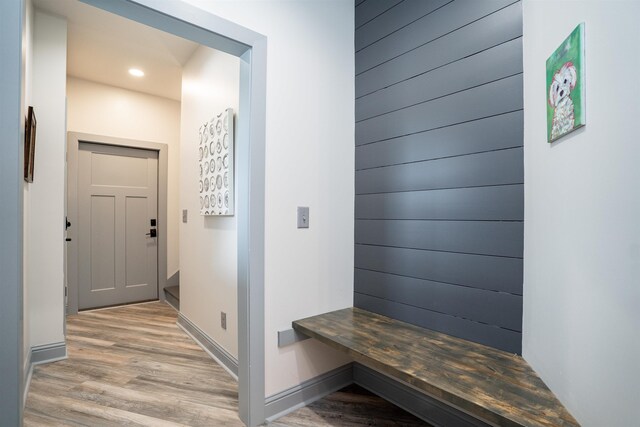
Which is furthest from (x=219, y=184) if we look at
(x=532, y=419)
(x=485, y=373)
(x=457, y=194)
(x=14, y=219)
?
(x=532, y=419)

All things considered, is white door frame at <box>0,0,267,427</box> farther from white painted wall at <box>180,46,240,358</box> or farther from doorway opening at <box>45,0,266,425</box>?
white painted wall at <box>180,46,240,358</box>

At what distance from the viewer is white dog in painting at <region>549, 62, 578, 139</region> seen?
37.9 inches

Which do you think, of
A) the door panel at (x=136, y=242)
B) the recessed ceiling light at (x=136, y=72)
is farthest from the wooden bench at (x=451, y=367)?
the recessed ceiling light at (x=136, y=72)

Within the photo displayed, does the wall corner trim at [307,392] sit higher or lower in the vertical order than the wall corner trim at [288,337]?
lower

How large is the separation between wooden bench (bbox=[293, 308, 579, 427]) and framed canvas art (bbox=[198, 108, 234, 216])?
3.52 feet

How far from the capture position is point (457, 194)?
1570 millimetres

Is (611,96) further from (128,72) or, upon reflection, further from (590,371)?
(128,72)

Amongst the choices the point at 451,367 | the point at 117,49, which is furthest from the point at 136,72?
the point at 451,367

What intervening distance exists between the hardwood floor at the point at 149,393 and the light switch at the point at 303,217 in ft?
3.48

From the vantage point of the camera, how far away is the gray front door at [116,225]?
365 cm

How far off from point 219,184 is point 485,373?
78.5 inches

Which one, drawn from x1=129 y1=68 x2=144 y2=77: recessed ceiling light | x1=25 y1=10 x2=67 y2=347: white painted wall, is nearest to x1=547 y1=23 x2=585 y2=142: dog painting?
x1=25 y1=10 x2=67 y2=347: white painted wall

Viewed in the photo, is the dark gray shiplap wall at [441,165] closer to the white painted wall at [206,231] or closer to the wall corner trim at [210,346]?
the white painted wall at [206,231]

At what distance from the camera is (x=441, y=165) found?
5.36 ft
